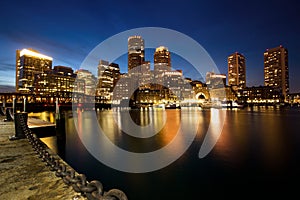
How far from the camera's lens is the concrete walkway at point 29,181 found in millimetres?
3240

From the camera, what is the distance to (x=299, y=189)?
7602 mm

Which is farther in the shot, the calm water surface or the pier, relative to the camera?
the calm water surface

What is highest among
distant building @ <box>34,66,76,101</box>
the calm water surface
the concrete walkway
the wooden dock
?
distant building @ <box>34,66,76,101</box>

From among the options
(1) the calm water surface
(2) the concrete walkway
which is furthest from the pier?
(1) the calm water surface

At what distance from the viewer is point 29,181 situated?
385 centimetres

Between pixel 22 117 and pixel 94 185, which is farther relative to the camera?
pixel 22 117

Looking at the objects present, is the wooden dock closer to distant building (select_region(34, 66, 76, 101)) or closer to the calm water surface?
the calm water surface

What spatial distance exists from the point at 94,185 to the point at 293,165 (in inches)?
501

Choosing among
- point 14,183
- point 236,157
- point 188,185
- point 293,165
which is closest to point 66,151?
point 188,185

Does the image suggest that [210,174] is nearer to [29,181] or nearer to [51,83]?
[29,181]

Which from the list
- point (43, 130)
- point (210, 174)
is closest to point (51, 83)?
point (43, 130)

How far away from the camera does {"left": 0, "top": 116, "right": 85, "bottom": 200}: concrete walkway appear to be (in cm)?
324

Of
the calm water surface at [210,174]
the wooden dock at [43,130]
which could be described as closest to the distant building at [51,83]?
the wooden dock at [43,130]

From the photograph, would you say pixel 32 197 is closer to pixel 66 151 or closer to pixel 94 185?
pixel 94 185
